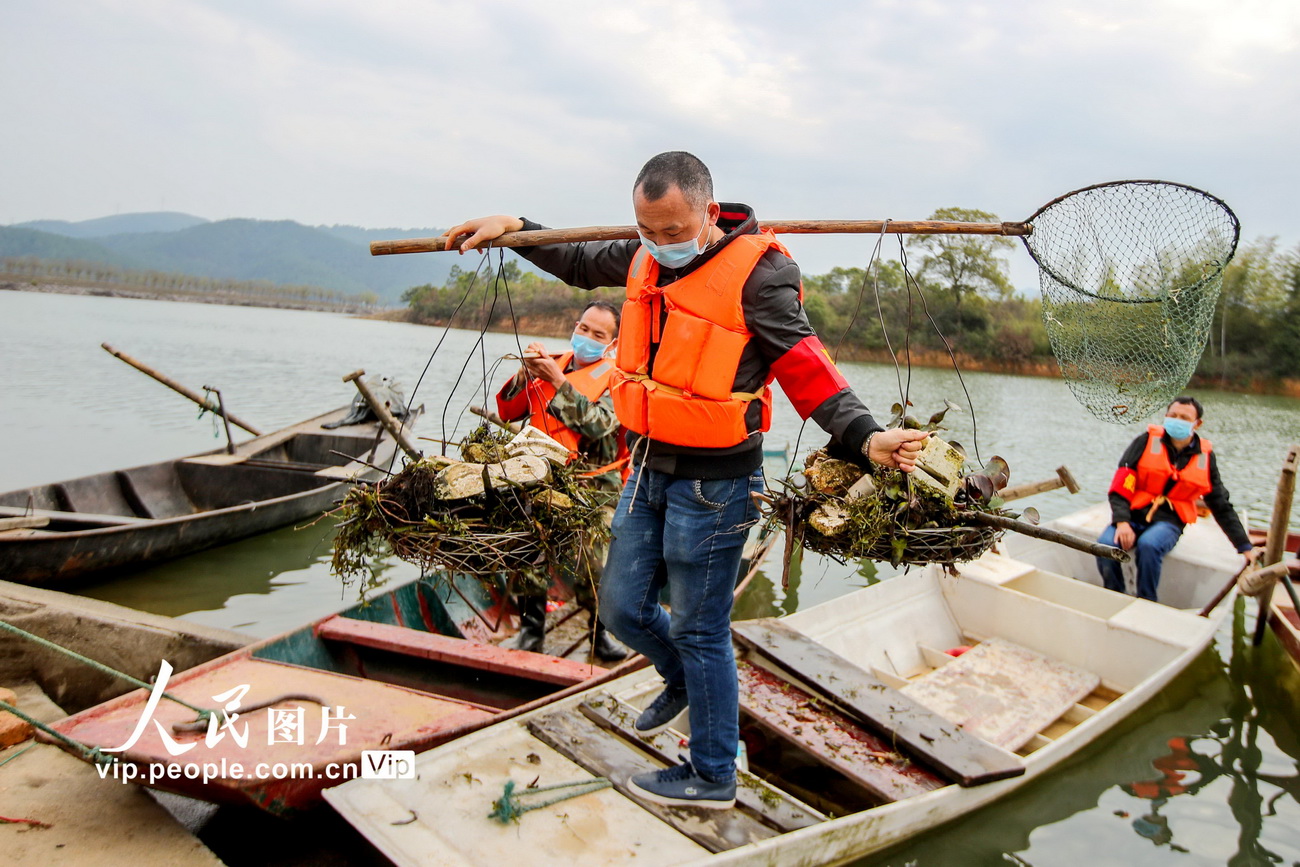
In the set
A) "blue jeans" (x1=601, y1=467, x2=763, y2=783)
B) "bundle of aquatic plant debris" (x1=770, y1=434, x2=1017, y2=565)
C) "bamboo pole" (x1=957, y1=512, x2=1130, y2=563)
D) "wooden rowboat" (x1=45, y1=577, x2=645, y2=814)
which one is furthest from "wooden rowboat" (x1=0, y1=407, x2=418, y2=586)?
"bamboo pole" (x1=957, y1=512, x2=1130, y2=563)

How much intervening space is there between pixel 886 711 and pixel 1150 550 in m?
4.27

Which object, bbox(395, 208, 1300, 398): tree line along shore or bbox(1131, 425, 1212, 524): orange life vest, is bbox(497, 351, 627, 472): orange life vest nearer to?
bbox(1131, 425, 1212, 524): orange life vest

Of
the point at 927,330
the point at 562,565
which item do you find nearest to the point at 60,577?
the point at 562,565

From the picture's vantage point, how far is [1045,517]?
39.9 ft

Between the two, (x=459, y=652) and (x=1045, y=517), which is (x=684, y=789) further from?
(x=1045, y=517)

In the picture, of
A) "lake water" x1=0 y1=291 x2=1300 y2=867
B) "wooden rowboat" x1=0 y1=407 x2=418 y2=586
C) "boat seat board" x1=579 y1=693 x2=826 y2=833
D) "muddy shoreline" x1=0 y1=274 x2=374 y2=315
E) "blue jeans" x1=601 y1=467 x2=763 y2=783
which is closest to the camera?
"blue jeans" x1=601 y1=467 x2=763 y2=783

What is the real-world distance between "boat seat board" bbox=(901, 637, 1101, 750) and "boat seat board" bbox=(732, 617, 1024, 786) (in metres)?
0.92

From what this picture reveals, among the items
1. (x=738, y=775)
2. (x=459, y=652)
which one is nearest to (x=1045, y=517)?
(x=738, y=775)

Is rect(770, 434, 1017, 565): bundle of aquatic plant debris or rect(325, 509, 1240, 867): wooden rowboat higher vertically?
rect(770, 434, 1017, 565): bundle of aquatic plant debris

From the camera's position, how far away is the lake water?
475 centimetres

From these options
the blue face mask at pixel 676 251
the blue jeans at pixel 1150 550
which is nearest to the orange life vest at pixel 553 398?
the blue face mask at pixel 676 251

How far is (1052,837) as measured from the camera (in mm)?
4625

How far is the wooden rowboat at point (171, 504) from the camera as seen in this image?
6.86 m

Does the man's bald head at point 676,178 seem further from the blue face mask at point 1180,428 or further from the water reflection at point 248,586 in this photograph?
the blue face mask at point 1180,428
